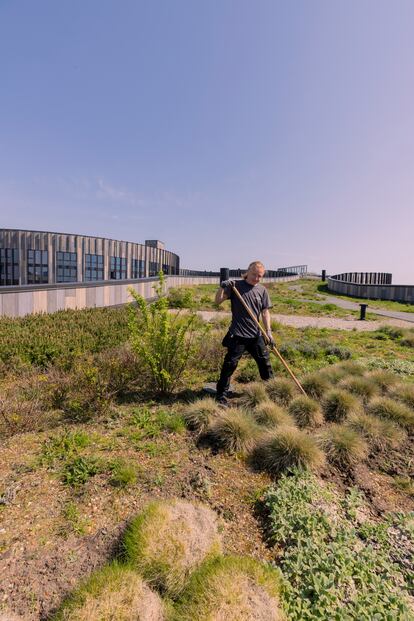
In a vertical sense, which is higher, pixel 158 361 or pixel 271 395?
pixel 158 361

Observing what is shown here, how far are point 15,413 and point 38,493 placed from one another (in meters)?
1.51

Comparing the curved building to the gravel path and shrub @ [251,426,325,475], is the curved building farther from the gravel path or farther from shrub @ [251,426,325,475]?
shrub @ [251,426,325,475]

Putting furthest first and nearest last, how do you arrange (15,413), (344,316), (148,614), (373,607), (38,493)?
(344,316)
(15,413)
(38,493)
(373,607)
(148,614)

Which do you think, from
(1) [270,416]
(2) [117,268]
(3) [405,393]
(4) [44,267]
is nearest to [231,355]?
(1) [270,416]

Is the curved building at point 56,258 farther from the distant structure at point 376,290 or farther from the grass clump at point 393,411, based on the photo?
the grass clump at point 393,411

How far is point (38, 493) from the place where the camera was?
284 cm

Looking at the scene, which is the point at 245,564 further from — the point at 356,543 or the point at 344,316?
the point at 344,316

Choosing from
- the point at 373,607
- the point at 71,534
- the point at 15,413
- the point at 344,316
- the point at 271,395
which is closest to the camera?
the point at 373,607

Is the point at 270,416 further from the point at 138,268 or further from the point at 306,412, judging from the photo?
the point at 138,268

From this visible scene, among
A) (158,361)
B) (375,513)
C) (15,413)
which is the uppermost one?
(158,361)

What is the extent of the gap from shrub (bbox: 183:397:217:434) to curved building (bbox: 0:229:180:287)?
34.4 metres

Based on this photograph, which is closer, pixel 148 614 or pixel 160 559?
pixel 148 614

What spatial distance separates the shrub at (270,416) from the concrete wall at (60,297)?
12.0ft

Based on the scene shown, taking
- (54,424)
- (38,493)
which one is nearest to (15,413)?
(54,424)
